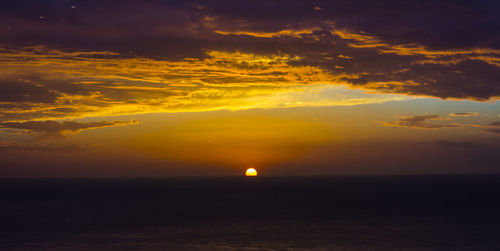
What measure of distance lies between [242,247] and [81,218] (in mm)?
35735

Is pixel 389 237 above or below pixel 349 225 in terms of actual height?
below

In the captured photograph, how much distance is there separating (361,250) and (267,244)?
30.5ft

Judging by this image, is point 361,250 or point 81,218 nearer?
point 361,250

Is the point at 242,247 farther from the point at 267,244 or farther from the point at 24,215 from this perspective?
the point at 24,215

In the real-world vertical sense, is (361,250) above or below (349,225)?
below

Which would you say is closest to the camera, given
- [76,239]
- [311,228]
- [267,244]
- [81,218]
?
[267,244]

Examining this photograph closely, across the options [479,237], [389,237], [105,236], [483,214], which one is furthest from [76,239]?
[483,214]

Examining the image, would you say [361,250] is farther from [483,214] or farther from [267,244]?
[483,214]

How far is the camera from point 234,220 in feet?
226

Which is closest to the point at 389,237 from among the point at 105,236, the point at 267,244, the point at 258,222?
the point at 267,244

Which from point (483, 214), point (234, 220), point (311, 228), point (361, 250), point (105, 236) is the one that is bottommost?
point (361, 250)

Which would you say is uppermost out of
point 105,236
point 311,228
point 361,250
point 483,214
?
point 483,214

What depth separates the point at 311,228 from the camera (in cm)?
6003

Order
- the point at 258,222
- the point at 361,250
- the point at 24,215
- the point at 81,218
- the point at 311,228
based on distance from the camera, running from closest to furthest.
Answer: the point at 361,250 < the point at 311,228 < the point at 258,222 < the point at 81,218 < the point at 24,215
